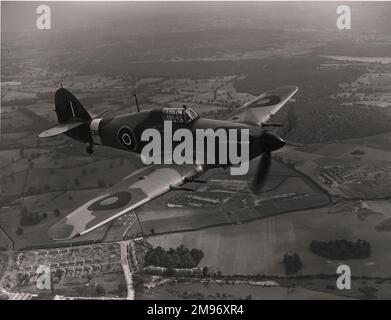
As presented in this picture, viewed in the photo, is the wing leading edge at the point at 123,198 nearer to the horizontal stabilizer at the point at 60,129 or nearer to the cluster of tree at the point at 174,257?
the horizontal stabilizer at the point at 60,129

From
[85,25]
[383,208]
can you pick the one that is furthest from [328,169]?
[85,25]

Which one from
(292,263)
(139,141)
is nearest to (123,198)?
(139,141)

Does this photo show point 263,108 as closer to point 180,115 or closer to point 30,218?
point 180,115

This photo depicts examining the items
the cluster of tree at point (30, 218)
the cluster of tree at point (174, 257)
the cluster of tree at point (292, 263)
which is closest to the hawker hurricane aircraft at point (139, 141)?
the cluster of tree at point (174, 257)

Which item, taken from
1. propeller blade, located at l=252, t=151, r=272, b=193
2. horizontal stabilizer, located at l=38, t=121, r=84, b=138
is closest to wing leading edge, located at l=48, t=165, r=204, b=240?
propeller blade, located at l=252, t=151, r=272, b=193

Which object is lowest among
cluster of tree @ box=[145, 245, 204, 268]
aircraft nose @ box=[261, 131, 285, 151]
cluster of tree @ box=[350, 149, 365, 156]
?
cluster of tree @ box=[145, 245, 204, 268]

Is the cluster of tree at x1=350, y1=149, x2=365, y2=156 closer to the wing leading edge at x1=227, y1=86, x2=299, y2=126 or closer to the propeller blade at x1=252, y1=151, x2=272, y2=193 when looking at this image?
the wing leading edge at x1=227, y1=86, x2=299, y2=126
